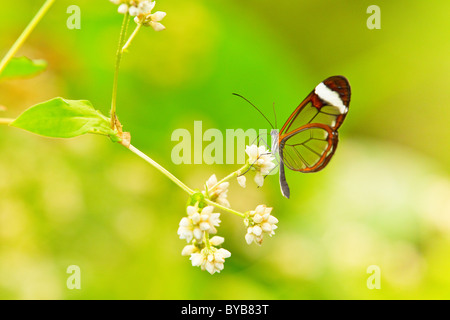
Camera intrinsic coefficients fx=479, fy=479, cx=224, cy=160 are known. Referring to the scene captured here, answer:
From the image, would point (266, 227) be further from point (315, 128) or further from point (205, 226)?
point (315, 128)

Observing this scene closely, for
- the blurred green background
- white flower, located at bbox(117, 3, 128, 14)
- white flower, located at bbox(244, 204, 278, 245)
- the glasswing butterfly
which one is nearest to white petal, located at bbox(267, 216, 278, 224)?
white flower, located at bbox(244, 204, 278, 245)

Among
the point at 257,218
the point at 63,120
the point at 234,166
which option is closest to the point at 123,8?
the point at 63,120

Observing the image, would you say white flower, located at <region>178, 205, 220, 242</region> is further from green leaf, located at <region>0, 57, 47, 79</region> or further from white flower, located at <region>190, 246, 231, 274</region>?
green leaf, located at <region>0, 57, 47, 79</region>

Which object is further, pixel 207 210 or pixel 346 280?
pixel 346 280

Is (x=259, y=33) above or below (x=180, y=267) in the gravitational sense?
above
